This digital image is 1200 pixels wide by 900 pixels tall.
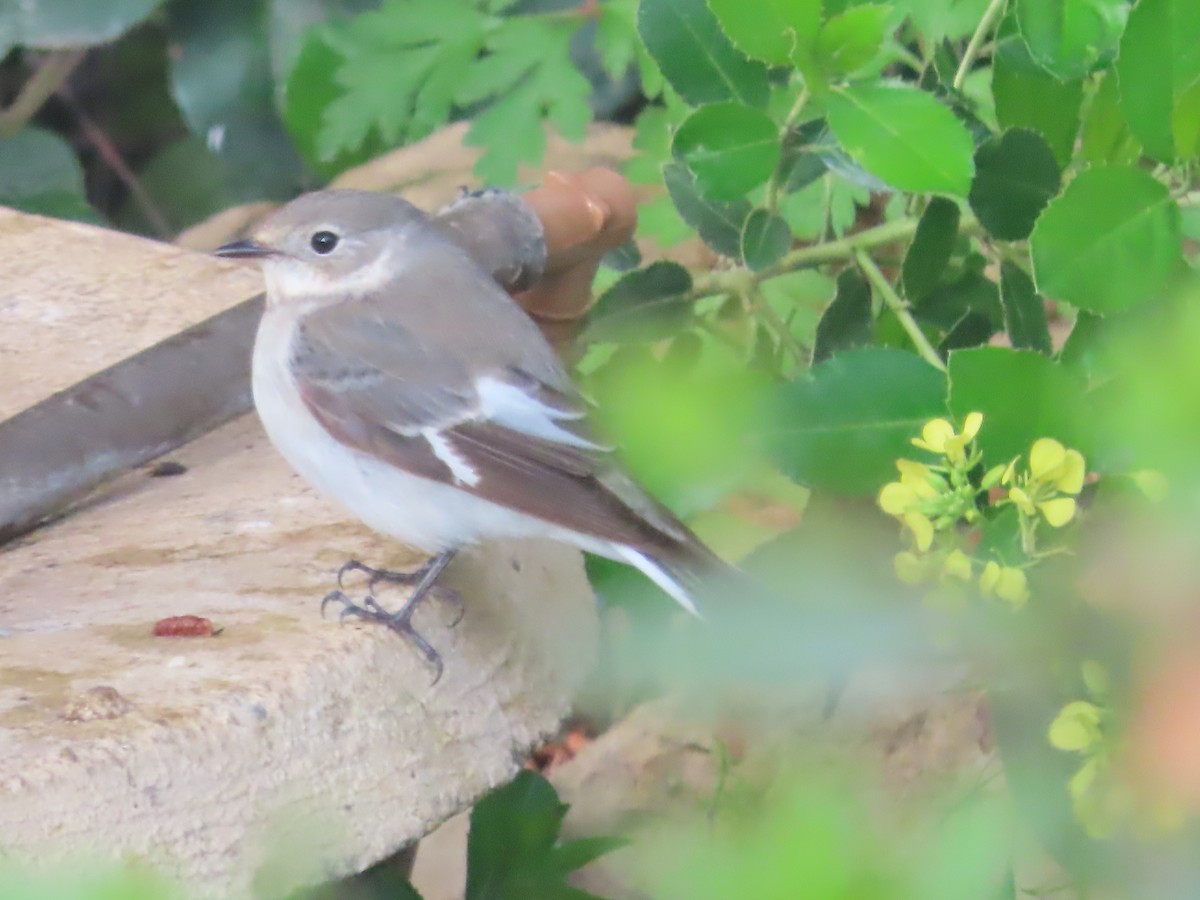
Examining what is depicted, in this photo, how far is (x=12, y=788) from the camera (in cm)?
105

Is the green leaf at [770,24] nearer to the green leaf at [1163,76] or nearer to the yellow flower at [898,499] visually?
the green leaf at [1163,76]

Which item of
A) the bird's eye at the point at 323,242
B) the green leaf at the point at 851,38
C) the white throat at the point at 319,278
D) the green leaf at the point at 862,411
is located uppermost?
the green leaf at the point at 851,38

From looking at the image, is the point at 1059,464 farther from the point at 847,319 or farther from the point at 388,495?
the point at 847,319

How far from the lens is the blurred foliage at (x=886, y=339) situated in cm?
48

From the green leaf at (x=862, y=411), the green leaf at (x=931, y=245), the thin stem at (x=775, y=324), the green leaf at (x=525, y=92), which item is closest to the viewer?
the green leaf at (x=862, y=411)

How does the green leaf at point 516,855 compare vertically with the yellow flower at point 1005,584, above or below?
below

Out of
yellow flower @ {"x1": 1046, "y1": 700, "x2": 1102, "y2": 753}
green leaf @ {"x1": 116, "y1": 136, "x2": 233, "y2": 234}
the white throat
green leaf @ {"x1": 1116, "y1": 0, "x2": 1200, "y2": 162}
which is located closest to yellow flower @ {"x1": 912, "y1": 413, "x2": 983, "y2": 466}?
yellow flower @ {"x1": 1046, "y1": 700, "x2": 1102, "y2": 753}

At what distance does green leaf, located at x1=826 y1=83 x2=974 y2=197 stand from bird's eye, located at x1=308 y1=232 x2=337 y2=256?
3.08 feet

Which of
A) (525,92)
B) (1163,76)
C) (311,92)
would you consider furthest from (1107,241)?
(311,92)

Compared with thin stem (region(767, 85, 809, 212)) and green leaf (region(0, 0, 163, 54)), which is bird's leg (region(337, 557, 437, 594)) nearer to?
thin stem (region(767, 85, 809, 212))

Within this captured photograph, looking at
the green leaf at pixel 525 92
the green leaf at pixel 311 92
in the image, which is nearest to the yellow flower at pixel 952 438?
the green leaf at pixel 525 92

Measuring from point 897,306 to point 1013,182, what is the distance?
0.24m

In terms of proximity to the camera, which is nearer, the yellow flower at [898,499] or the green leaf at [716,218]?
the yellow flower at [898,499]

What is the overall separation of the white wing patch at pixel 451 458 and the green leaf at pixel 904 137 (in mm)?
606
